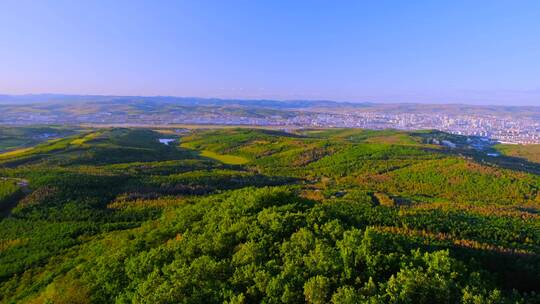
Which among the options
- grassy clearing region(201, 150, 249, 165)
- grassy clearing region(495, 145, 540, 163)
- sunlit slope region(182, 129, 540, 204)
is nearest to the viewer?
sunlit slope region(182, 129, 540, 204)

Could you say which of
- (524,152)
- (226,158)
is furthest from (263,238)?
(524,152)

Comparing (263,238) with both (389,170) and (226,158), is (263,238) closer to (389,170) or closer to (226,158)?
(389,170)

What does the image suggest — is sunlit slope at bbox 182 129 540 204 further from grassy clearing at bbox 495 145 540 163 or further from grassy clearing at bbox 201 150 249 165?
grassy clearing at bbox 495 145 540 163

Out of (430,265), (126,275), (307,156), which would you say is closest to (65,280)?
(126,275)

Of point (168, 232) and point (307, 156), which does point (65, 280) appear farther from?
point (307, 156)

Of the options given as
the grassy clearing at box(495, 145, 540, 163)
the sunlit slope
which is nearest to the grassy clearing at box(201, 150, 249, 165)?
the sunlit slope

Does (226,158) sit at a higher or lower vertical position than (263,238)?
lower

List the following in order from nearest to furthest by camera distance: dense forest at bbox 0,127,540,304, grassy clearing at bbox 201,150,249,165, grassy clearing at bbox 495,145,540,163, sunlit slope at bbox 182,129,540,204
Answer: dense forest at bbox 0,127,540,304 < sunlit slope at bbox 182,129,540,204 < grassy clearing at bbox 201,150,249,165 < grassy clearing at bbox 495,145,540,163

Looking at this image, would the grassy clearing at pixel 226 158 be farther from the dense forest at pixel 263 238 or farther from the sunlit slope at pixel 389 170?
the dense forest at pixel 263 238
